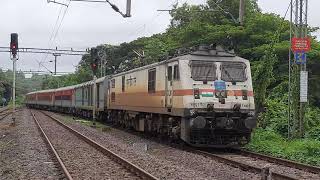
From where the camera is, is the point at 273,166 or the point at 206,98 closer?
the point at 273,166

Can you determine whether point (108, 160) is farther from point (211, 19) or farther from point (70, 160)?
point (211, 19)

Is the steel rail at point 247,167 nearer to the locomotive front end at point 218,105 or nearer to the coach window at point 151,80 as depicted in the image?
the locomotive front end at point 218,105

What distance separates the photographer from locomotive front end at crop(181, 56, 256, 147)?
1655cm

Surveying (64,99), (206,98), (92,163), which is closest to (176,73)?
(206,98)

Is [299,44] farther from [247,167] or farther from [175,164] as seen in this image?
[175,164]

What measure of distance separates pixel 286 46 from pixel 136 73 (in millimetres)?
12721

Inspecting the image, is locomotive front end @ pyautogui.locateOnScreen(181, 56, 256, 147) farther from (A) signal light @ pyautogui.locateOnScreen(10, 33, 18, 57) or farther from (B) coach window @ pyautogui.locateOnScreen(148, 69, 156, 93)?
(A) signal light @ pyautogui.locateOnScreen(10, 33, 18, 57)

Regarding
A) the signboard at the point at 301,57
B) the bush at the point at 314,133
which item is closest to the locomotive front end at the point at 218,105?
the signboard at the point at 301,57

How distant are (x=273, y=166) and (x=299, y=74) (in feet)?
21.7

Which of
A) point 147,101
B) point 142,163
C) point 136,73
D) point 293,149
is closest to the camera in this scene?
point 142,163

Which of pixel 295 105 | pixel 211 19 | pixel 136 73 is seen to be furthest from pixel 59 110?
pixel 295 105

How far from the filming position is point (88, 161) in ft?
47.8

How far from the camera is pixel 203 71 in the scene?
17109 mm

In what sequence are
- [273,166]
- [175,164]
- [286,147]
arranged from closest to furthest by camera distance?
[273,166] → [175,164] → [286,147]
